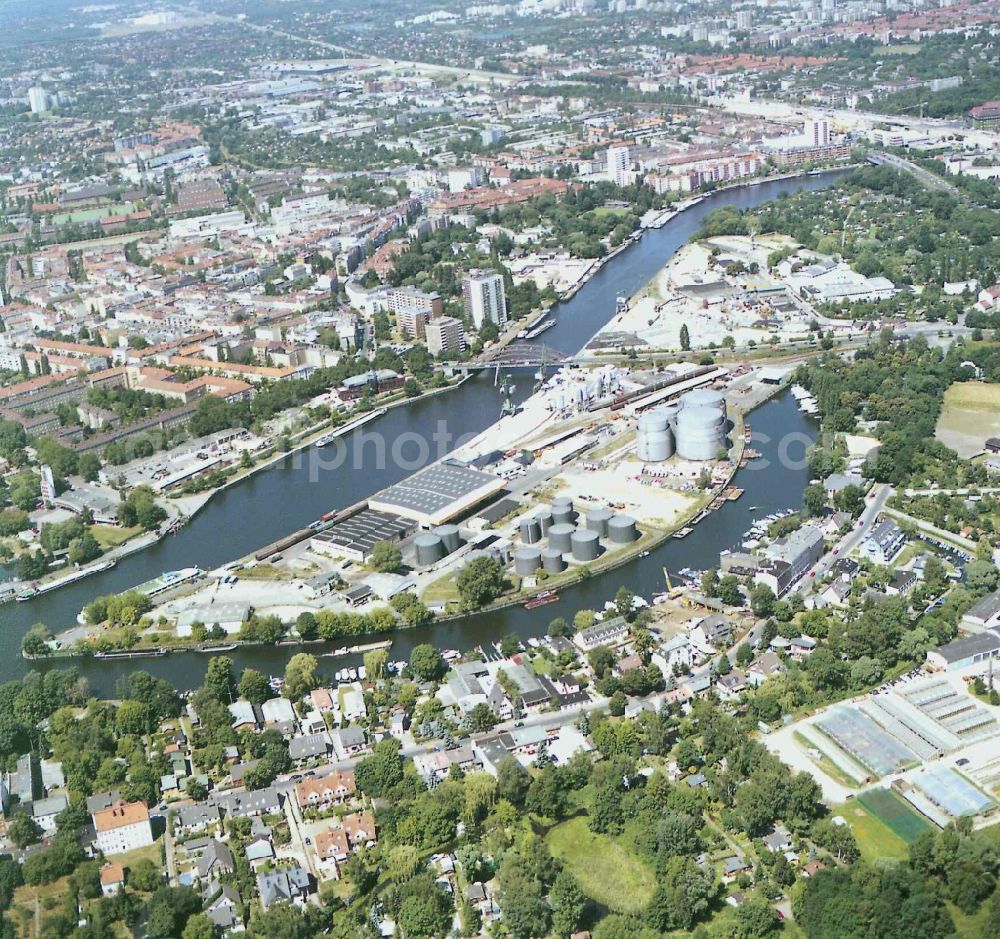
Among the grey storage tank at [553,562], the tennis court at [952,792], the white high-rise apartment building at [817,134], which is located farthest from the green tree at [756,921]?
the white high-rise apartment building at [817,134]

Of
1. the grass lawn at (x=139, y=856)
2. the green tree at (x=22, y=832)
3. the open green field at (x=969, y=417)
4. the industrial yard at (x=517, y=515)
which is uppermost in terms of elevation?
the green tree at (x=22, y=832)

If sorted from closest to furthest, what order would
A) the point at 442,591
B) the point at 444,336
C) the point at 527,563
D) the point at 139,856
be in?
1. the point at 139,856
2. the point at 442,591
3. the point at 527,563
4. the point at 444,336

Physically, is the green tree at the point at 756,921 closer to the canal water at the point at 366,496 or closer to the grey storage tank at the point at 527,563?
the canal water at the point at 366,496

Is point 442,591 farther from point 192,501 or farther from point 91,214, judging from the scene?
point 91,214

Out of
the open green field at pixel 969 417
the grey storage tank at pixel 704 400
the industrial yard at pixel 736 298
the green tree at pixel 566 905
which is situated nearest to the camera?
the green tree at pixel 566 905

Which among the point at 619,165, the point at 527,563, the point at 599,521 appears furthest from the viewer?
the point at 619,165

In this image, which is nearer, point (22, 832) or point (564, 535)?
point (22, 832)

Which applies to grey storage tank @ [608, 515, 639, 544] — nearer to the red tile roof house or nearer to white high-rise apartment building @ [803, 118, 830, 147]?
the red tile roof house

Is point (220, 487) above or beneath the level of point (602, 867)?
beneath

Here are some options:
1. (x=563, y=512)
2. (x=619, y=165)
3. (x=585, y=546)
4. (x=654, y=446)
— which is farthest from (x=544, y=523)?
(x=619, y=165)
